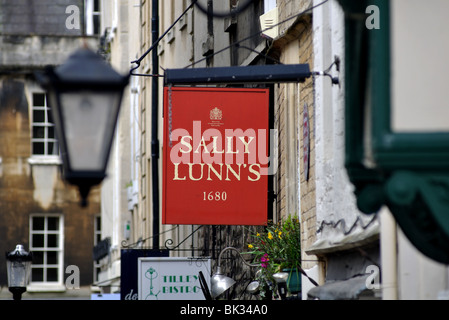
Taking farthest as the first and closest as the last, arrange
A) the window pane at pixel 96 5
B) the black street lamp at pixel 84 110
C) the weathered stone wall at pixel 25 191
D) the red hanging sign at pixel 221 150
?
the weathered stone wall at pixel 25 191, the window pane at pixel 96 5, the red hanging sign at pixel 221 150, the black street lamp at pixel 84 110

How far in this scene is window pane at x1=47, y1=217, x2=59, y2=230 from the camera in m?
39.0

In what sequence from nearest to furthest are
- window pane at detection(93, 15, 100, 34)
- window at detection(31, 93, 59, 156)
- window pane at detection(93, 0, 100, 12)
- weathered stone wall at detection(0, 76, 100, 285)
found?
window pane at detection(93, 0, 100, 12) < weathered stone wall at detection(0, 76, 100, 285) < window at detection(31, 93, 59, 156) < window pane at detection(93, 15, 100, 34)

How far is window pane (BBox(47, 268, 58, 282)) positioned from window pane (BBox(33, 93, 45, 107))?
5.20 m

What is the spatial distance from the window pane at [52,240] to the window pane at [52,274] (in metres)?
0.76

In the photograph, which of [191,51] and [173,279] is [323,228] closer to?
[173,279]

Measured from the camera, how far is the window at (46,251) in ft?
124

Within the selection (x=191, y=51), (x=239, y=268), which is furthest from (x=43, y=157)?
(x=239, y=268)

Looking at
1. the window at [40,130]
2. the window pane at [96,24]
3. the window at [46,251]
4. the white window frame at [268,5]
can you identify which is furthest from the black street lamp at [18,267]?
the window pane at [96,24]

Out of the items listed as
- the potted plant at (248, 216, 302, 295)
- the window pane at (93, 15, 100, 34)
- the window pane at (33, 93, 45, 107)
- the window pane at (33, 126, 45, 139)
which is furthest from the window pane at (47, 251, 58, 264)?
the potted plant at (248, 216, 302, 295)

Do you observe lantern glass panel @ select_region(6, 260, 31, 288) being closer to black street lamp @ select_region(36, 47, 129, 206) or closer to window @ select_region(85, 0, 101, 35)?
black street lamp @ select_region(36, 47, 129, 206)

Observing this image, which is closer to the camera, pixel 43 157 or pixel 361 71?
pixel 361 71

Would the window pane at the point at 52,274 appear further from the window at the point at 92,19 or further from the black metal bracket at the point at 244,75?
the black metal bracket at the point at 244,75

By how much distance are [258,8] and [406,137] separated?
39.0 ft

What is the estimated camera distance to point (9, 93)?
128ft
